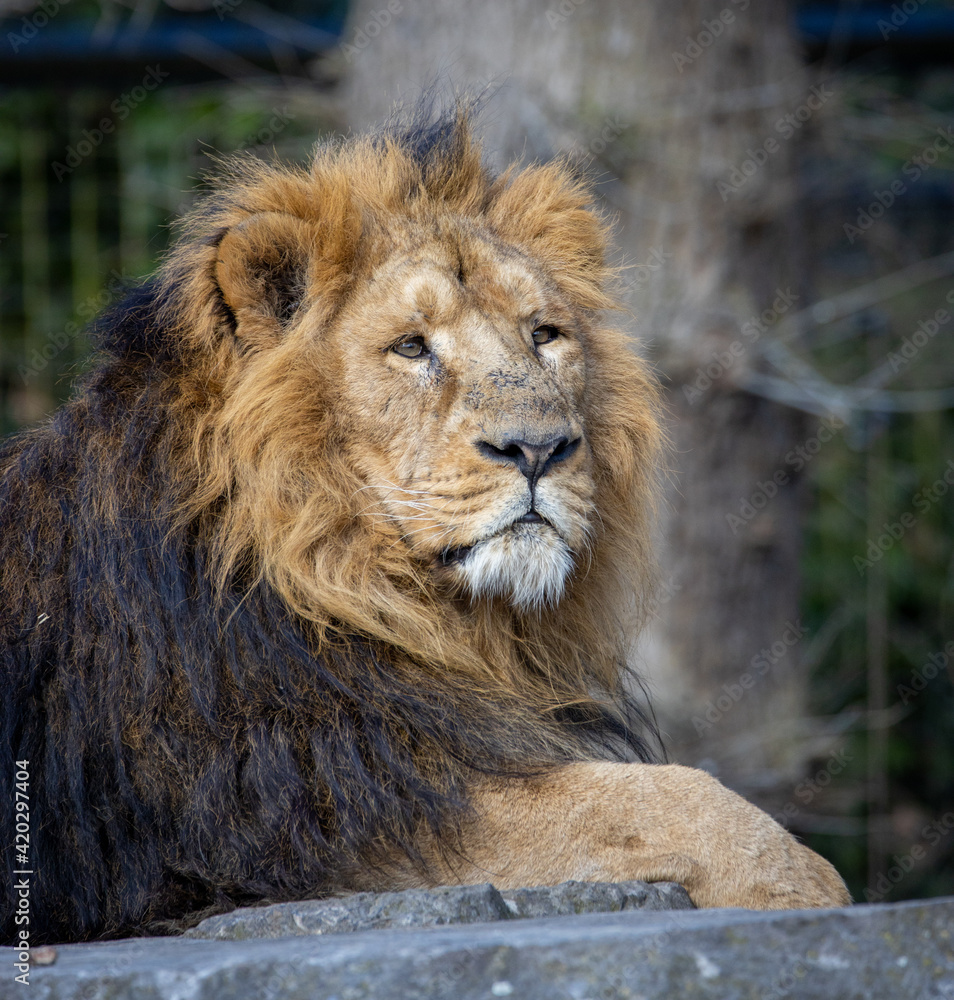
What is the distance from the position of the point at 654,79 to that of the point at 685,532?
178 cm

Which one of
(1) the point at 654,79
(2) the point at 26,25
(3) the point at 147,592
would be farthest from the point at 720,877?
(2) the point at 26,25

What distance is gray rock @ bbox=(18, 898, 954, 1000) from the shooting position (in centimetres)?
165

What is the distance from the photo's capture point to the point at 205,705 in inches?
97.7

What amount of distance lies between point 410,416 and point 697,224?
259 centimetres

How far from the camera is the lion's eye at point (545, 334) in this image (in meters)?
3.05

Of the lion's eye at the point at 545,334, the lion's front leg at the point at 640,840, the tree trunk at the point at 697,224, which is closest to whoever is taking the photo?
the lion's front leg at the point at 640,840

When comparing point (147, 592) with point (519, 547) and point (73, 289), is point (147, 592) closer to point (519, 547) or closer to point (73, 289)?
→ point (519, 547)

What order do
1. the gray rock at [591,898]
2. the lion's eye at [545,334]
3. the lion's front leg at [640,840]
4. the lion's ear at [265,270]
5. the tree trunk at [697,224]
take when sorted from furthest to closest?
the tree trunk at [697,224], the lion's eye at [545,334], the lion's ear at [265,270], the lion's front leg at [640,840], the gray rock at [591,898]

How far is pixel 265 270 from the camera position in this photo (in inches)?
Answer: 113

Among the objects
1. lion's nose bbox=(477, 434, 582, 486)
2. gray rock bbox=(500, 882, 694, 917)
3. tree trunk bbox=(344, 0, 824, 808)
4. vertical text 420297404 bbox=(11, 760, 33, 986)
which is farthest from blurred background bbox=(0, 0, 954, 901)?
gray rock bbox=(500, 882, 694, 917)

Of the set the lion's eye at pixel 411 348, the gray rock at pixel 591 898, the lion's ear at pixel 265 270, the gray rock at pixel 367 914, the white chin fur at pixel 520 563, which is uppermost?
the lion's ear at pixel 265 270

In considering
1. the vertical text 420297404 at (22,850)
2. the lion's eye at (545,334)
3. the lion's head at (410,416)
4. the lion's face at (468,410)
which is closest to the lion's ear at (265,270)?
the lion's head at (410,416)

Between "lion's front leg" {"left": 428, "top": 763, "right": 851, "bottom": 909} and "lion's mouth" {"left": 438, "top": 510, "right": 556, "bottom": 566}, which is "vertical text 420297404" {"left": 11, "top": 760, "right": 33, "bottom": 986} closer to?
"lion's front leg" {"left": 428, "top": 763, "right": 851, "bottom": 909}

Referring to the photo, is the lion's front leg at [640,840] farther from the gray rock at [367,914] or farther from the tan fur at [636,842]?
the gray rock at [367,914]
